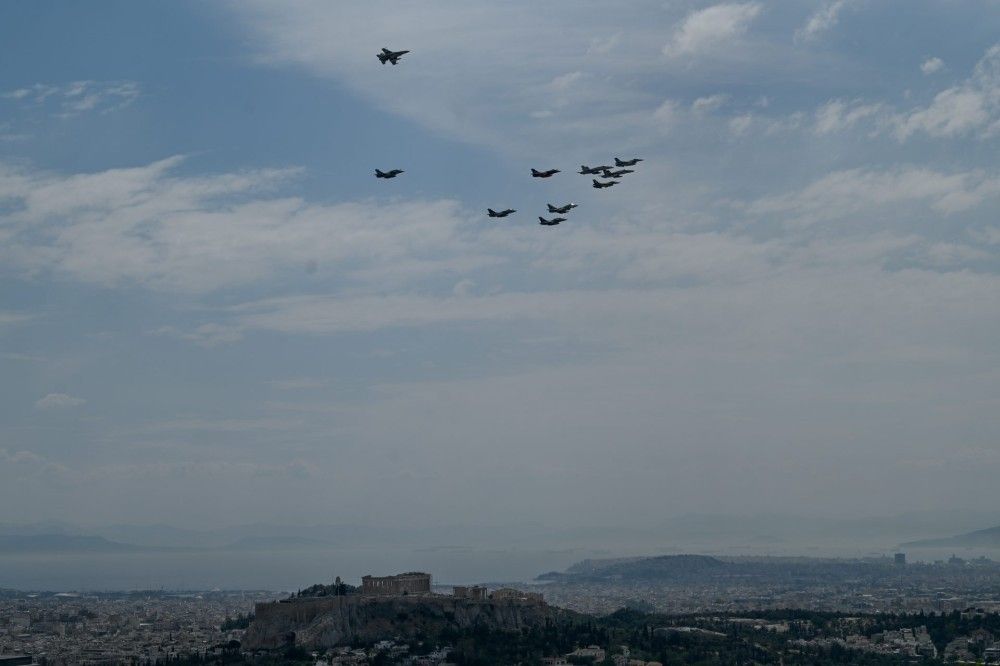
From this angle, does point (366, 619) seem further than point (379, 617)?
No

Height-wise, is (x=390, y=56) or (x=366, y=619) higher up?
(x=390, y=56)

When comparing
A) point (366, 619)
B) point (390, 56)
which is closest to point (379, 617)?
point (366, 619)

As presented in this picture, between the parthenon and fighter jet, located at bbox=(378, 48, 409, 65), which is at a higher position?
fighter jet, located at bbox=(378, 48, 409, 65)

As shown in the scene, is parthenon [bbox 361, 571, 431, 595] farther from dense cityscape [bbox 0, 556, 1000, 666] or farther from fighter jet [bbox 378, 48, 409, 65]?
fighter jet [bbox 378, 48, 409, 65]

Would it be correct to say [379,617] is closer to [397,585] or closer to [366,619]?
[366,619]

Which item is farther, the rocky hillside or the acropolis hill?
the acropolis hill

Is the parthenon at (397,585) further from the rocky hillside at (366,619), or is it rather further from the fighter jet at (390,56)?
the fighter jet at (390,56)

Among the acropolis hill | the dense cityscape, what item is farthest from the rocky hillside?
the dense cityscape

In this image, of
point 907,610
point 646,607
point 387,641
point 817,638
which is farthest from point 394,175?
point 646,607
